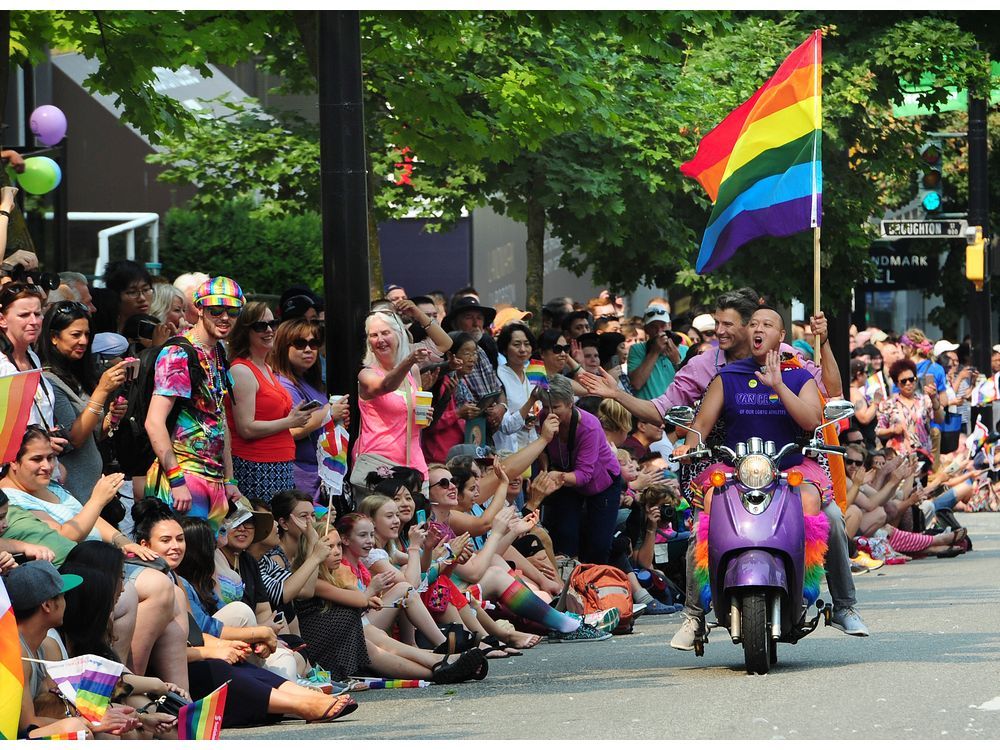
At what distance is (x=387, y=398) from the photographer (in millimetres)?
12305

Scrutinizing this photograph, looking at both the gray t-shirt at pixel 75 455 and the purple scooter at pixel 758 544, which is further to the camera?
the purple scooter at pixel 758 544

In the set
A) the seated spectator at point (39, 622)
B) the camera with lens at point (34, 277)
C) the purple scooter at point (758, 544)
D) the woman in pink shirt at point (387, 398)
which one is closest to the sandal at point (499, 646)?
the woman in pink shirt at point (387, 398)

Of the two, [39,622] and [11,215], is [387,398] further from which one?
A: [39,622]

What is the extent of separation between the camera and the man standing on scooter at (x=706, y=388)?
10781 millimetres

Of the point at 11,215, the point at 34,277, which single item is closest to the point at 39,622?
the point at 34,277

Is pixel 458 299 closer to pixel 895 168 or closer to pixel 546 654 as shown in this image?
pixel 546 654

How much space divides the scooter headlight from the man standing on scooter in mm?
587

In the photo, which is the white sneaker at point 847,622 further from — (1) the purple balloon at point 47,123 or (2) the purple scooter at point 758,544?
(1) the purple balloon at point 47,123

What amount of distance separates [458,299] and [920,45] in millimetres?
9628

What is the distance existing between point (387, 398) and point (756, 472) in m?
2.74

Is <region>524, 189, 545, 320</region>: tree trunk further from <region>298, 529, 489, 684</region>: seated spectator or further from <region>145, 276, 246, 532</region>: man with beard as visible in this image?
<region>145, 276, 246, 532</region>: man with beard

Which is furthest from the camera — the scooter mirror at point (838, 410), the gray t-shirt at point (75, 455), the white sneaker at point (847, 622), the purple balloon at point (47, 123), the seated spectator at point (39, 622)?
the purple balloon at point (47, 123)

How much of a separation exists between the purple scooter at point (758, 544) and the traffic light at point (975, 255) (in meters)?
17.0

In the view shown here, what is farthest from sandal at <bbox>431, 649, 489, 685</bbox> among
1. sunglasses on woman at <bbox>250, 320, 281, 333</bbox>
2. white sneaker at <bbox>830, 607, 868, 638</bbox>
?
sunglasses on woman at <bbox>250, 320, 281, 333</bbox>
